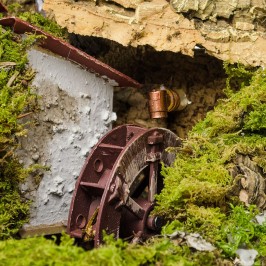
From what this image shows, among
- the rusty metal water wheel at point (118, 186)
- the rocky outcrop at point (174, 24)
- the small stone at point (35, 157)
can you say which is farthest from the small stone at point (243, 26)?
the small stone at point (35, 157)

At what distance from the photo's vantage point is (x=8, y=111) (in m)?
3.02

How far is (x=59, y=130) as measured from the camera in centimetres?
362

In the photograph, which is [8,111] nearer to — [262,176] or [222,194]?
[222,194]

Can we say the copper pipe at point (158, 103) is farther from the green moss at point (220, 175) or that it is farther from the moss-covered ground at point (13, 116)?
the moss-covered ground at point (13, 116)

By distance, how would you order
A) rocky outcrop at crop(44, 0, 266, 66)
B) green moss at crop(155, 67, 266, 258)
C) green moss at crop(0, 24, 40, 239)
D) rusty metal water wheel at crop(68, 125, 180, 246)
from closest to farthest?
green moss at crop(155, 67, 266, 258)
green moss at crop(0, 24, 40, 239)
rusty metal water wheel at crop(68, 125, 180, 246)
rocky outcrop at crop(44, 0, 266, 66)

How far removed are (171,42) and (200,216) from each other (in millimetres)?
1574

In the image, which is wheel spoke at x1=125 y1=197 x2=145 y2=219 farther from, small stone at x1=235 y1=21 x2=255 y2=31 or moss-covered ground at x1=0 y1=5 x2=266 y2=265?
small stone at x1=235 y1=21 x2=255 y2=31

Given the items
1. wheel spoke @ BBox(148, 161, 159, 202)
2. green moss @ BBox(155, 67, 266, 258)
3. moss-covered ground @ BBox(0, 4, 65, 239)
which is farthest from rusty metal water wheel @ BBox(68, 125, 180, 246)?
moss-covered ground @ BBox(0, 4, 65, 239)

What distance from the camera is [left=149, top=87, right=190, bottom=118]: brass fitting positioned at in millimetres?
4245

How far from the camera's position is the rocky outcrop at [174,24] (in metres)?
3.77

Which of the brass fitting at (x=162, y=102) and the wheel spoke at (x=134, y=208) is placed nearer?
the wheel spoke at (x=134, y=208)

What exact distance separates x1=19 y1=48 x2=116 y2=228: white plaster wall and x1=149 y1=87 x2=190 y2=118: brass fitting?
1.73ft

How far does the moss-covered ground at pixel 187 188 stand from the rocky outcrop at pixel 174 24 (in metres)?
0.21

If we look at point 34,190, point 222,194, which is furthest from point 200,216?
point 34,190
